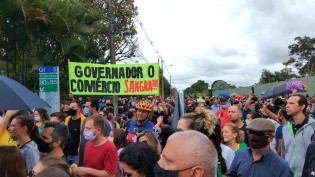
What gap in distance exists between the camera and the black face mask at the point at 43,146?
4883 mm

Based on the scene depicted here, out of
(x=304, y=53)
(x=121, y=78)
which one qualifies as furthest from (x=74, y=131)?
(x=304, y=53)

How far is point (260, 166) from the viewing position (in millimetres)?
3828

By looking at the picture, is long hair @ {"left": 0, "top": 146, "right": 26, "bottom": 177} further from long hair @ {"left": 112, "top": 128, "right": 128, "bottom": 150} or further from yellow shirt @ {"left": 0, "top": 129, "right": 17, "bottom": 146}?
long hair @ {"left": 112, "top": 128, "right": 128, "bottom": 150}

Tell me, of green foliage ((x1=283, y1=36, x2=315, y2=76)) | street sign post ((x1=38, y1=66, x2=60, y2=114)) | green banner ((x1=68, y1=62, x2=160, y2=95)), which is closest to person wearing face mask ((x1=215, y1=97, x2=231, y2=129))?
green banner ((x1=68, y1=62, x2=160, y2=95))

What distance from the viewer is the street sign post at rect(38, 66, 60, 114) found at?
9.70 meters

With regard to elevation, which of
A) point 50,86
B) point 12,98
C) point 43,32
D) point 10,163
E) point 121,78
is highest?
point 43,32

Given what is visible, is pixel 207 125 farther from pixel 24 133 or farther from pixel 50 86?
pixel 50 86

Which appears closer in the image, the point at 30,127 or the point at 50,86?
the point at 30,127

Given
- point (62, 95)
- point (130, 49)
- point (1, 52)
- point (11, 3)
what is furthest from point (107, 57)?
point (11, 3)

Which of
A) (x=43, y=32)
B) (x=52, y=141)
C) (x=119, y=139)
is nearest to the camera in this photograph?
(x=52, y=141)

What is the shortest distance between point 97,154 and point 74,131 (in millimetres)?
2382

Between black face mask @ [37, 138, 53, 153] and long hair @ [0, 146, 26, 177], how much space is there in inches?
66.9

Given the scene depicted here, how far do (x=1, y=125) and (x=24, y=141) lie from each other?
28.6 inches

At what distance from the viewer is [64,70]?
72.6 ft
